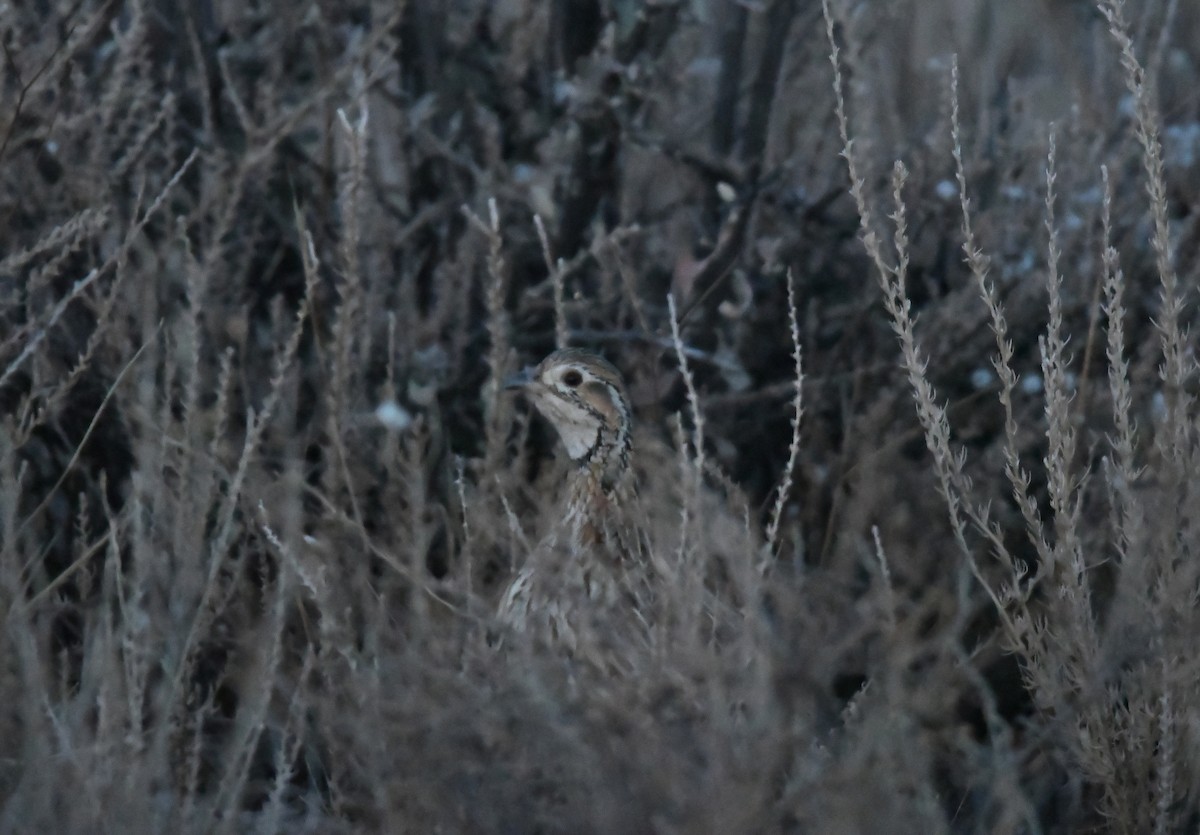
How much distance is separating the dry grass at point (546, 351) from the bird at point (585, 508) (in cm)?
9

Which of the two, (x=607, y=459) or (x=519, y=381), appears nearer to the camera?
(x=607, y=459)

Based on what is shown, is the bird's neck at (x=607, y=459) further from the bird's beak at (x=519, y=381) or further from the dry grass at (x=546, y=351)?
the bird's beak at (x=519, y=381)

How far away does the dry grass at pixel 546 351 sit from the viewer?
10.1 ft

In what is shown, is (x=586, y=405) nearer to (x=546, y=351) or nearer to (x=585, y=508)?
(x=585, y=508)

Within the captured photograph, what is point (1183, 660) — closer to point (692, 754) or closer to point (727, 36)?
point (692, 754)

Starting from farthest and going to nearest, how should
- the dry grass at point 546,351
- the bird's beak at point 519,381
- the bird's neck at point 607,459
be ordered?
the bird's beak at point 519,381 → the bird's neck at point 607,459 → the dry grass at point 546,351

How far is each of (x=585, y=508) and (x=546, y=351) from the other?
3.75 feet

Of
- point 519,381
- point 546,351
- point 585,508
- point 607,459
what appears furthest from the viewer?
point 546,351

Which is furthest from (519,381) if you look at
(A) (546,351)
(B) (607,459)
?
(A) (546,351)

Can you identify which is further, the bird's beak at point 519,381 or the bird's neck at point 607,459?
the bird's beak at point 519,381

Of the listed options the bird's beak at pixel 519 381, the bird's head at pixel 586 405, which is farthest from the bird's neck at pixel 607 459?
the bird's beak at pixel 519 381

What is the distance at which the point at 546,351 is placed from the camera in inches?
197

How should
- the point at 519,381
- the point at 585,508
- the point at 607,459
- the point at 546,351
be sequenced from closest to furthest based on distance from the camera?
the point at 585,508, the point at 607,459, the point at 519,381, the point at 546,351

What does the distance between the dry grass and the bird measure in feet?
0.28
